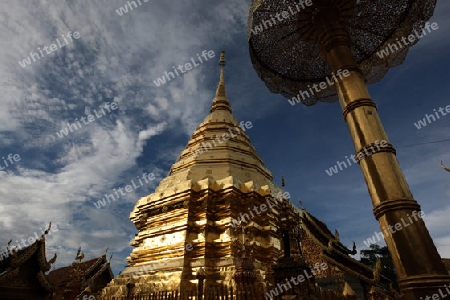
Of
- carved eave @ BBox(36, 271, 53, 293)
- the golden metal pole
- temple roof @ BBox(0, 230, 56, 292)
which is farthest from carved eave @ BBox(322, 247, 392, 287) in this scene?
temple roof @ BBox(0, 230, 56, 292)

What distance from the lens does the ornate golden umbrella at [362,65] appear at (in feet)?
8.89

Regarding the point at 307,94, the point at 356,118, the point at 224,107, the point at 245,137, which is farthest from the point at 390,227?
the point at 224,107

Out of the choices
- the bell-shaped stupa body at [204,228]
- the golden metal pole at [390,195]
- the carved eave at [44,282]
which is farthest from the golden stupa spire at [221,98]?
the carved eave at [44,282]

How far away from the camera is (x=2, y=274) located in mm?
9484

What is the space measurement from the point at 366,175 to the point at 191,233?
5022 mm

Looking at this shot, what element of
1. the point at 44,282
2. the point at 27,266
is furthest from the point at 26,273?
the point at 44,282

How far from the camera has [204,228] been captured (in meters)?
7.09

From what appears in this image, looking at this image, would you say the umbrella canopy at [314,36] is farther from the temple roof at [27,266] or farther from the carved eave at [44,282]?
the carved eave at [44,282]

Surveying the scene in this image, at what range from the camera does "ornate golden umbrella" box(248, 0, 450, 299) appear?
2.71 metres

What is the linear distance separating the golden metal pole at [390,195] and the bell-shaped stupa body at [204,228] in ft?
9.84

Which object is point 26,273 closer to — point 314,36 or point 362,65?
point 314,36

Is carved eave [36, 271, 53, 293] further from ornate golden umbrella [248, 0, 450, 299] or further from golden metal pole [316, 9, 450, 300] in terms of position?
golden metal pole [316, 9, 450, 300]

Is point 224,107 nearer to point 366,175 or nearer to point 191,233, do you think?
point 191,233

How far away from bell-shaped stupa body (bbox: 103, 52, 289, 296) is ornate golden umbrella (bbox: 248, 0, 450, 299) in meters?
3.04
